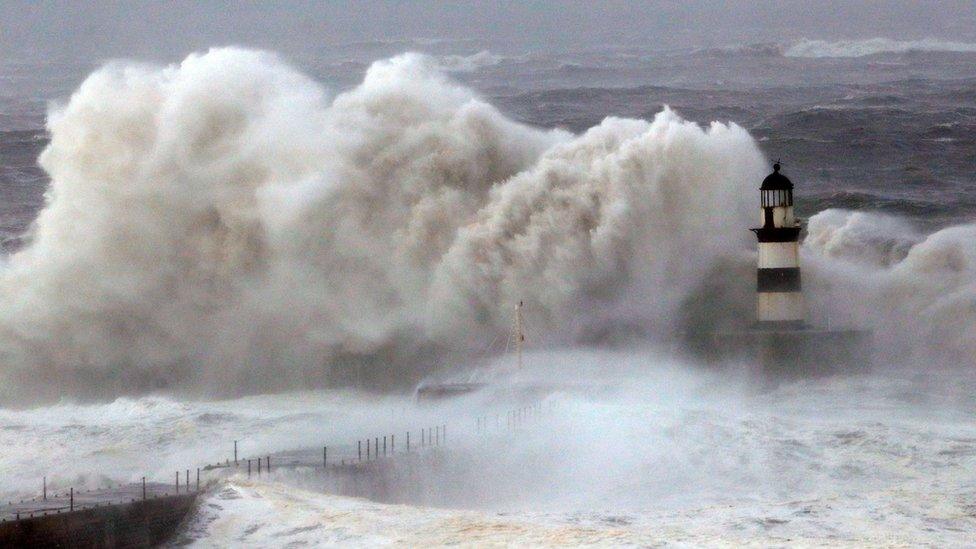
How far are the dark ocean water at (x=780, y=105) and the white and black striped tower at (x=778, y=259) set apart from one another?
11.8m

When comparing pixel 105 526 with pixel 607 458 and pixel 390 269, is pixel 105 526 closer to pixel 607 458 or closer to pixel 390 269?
pixel 607 458

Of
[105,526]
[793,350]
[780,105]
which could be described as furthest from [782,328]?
[780,105]

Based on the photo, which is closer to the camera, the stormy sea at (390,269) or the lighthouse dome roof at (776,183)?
the lighthouse dome roof at (776,183)

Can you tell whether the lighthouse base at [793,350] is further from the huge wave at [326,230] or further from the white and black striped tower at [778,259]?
the huge wave at [326,230]

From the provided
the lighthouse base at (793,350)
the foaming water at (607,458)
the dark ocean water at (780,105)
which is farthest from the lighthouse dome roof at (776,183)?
the dark ocean water at (780,105)

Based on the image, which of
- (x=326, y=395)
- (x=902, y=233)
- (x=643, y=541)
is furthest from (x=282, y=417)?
(x=902, y=233)

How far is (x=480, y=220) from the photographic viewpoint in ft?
112

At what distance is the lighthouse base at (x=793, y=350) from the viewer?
31312 mm

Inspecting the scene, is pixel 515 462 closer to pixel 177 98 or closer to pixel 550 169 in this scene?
pixel 550 169

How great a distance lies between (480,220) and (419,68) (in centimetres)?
451

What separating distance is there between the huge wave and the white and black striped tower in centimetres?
341

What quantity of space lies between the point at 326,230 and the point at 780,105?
31.3 metres

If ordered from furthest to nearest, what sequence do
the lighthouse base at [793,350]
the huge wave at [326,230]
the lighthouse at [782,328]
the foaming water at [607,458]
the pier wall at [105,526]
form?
1. the huge wave at [326,230]
2. the lighthouse base at [793,350]
3. the lighthouse at [782,328]
4. the foaming water at [607,458]
5. the pier wall at [105,526]

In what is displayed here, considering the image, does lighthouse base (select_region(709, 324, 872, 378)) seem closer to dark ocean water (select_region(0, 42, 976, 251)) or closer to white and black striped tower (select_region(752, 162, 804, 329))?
white and black striped tower (select_region(752, 162, 804, 329))
